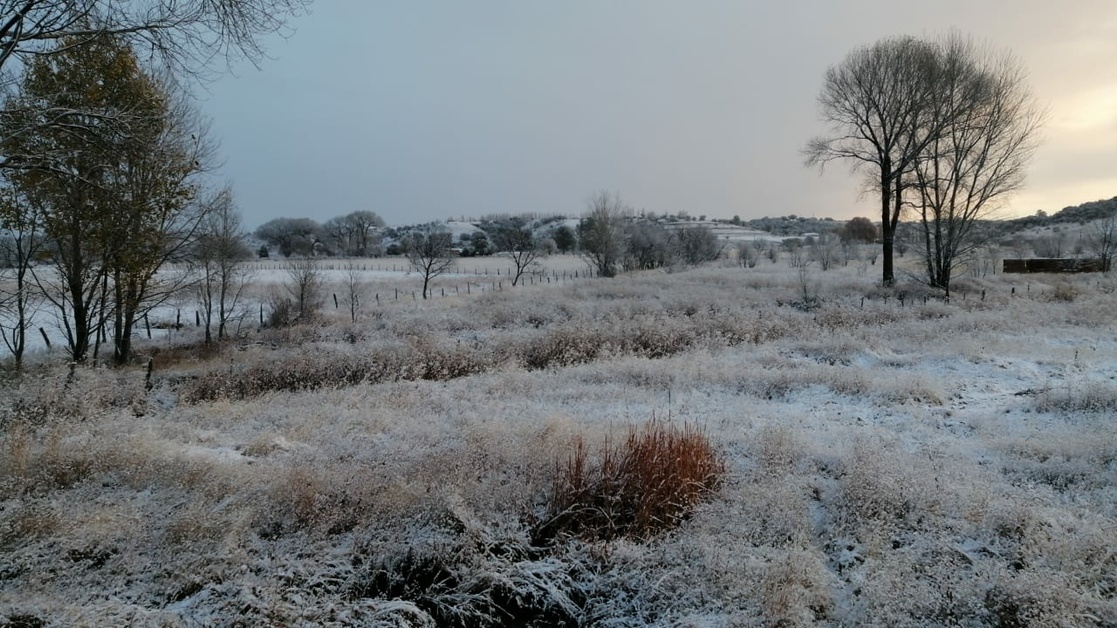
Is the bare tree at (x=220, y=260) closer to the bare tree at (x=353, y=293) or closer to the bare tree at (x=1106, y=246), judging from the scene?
the bare tree at (x=353, y=293)

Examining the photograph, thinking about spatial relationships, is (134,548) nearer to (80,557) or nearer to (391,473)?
(80,557)

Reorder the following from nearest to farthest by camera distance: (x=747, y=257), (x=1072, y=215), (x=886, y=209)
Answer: (x=886, y=209)
(x=747, y=257)
(x=1072, y=215)

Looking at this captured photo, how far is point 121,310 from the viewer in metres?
15.4

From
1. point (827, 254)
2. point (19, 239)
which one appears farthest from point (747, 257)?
point (19, 239)

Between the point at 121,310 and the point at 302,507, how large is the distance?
46.0 ft

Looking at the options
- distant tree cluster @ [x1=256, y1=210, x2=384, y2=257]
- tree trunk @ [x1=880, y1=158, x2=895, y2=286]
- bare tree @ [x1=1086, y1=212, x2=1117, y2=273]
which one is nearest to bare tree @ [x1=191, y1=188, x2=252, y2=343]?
tree trunk @ [x1=880, y1=158, x2=895, y2=286]

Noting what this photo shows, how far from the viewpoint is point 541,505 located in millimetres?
5688

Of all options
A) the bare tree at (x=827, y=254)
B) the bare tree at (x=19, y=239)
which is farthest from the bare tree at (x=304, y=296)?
the bare tree at (x=827, y=254)

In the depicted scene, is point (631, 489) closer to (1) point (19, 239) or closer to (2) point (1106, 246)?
(1) point (19, 239)

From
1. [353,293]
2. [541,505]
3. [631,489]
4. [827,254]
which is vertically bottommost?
[541,505]

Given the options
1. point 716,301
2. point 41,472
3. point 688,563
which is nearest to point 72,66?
point 41,472

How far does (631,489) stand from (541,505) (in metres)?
0.93

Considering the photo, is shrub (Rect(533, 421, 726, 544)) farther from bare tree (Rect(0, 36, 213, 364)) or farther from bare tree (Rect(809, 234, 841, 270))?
bare tree (Rect(809, 234, 841, 270))

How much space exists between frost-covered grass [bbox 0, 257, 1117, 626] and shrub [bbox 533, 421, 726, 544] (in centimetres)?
Result: 12
